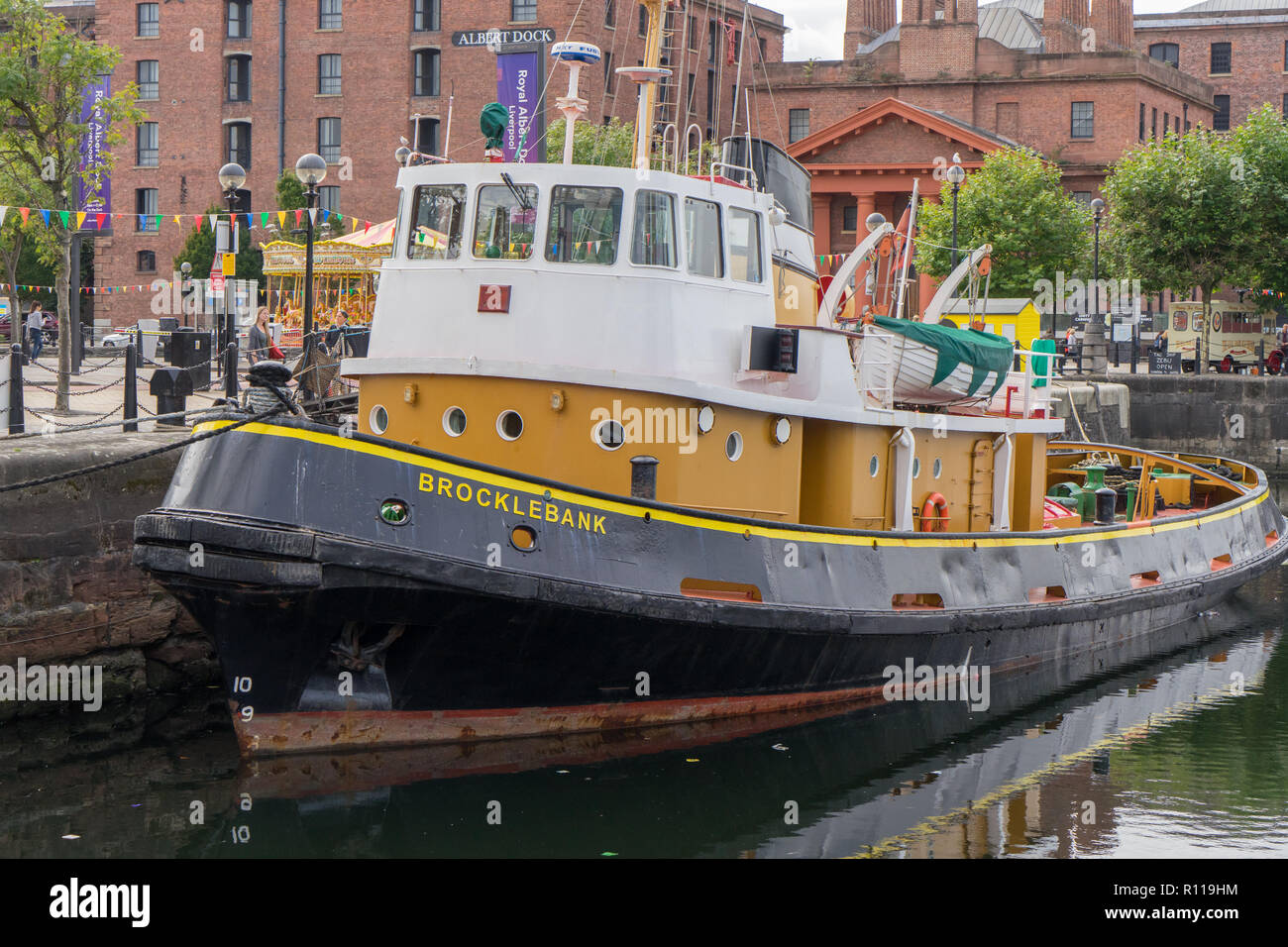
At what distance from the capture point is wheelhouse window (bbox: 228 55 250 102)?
6650 cm

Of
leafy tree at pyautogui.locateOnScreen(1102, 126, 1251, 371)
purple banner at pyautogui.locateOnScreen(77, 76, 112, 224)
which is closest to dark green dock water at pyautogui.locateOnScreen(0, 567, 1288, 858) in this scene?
purple banner at pyautogui.locateOnScreen(77, 76, 112, 224)

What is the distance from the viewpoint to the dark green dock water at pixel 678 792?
10.6 meters

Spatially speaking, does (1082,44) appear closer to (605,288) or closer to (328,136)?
(328,136)

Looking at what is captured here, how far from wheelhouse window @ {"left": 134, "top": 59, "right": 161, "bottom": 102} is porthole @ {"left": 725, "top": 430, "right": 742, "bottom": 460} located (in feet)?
200

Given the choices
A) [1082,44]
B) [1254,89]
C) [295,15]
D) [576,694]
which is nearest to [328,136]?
[295,15]

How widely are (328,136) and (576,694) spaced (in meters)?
57.3

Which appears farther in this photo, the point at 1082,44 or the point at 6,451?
the point at 1082,44

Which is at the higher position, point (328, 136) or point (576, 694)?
point (328, 136)

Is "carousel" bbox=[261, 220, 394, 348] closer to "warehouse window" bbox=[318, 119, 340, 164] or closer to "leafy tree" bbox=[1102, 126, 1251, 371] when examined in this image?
"leafy tree" bbox=[1102, 126, 1251, 371]

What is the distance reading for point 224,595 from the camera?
10.9 metres

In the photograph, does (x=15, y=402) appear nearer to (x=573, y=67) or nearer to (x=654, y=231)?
(x=573, y=67)

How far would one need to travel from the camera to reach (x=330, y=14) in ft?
214
